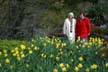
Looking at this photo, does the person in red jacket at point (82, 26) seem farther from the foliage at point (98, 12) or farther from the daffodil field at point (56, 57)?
the foliage at point (98, 12)

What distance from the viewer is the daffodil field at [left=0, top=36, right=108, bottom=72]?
7824 millimetres

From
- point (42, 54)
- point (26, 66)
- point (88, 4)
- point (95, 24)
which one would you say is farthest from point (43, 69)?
point (88, 4)

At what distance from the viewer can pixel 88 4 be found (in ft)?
74.8

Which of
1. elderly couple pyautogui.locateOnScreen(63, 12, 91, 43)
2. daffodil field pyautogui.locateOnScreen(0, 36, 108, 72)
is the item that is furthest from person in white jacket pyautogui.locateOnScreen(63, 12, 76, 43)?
daffodil field pyautogui.locateOnScreen(0, 36, 108, 72)

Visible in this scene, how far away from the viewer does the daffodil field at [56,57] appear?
7.82m

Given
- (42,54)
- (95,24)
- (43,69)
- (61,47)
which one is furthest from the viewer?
(95,24)

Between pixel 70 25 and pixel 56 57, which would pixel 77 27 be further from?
pixel 56 57

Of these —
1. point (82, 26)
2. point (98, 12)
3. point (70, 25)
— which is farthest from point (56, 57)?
point (98, 12)

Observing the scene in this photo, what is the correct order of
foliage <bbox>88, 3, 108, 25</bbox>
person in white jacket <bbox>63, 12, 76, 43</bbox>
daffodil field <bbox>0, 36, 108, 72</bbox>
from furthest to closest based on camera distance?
1. foliage <bbox>88, 3, 108, 25</bbox>
2. person in white jacket <bbox>63, 12, 76, 43</bbox>
3. daffodil field <bbox>0, 36, 108, 72</bbox>

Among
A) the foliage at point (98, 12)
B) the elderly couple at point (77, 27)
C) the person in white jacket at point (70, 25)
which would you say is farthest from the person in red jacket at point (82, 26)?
the foliage at point (98, 12)

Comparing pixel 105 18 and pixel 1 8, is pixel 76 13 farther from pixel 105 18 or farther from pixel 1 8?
pixel 1 8

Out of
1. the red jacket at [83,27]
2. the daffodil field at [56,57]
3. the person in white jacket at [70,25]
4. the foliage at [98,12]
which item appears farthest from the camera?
the foliage at [98,12]

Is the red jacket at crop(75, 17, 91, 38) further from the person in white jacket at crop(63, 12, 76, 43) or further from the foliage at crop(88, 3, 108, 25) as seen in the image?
the foliage at crop(88, 3, 108, 25)

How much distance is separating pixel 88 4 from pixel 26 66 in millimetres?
15127
